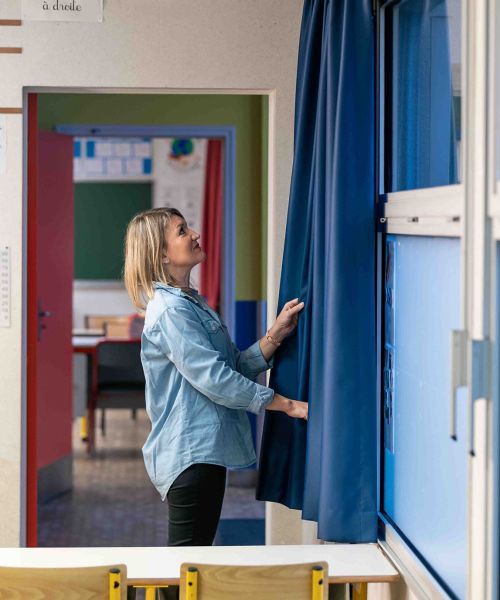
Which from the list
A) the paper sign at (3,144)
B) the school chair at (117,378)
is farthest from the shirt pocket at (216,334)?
the school chair at (117,378)

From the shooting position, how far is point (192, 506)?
3064 millimetres

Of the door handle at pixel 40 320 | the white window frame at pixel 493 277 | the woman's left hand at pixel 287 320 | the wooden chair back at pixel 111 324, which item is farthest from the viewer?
the wooden chair back at pixel 111 324

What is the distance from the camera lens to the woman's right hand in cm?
313

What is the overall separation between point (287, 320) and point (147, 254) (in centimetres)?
48

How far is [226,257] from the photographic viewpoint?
21.0ft

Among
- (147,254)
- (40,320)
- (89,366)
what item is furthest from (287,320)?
(89,366)

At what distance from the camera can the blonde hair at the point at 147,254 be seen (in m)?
3.14

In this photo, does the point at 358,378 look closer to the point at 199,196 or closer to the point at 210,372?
the point at 210,372

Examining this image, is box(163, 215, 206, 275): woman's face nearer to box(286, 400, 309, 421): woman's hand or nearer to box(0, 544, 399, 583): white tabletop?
box(286, 400, 309, 421): woman's hand

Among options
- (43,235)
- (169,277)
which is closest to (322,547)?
(169,277)

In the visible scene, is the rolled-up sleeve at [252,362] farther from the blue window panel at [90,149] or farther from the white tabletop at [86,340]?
the blue window panel at [90,149]

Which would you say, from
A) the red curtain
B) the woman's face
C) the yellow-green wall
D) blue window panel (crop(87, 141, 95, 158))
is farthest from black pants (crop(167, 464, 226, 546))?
blue window panel (crop(87, 141, 95, 158))

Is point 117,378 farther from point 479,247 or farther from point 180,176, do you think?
point 479,247

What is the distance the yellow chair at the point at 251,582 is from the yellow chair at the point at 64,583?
16 centimetres
